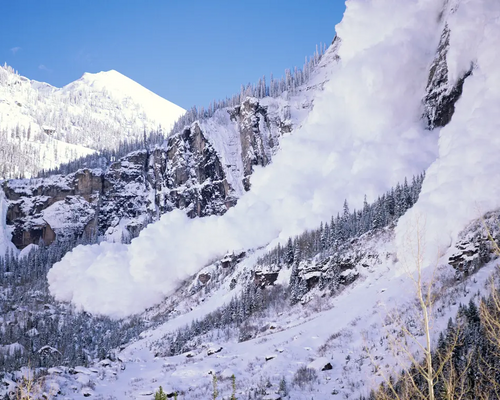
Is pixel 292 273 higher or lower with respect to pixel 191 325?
higher

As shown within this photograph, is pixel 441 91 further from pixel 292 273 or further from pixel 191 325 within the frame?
pixel 191 325

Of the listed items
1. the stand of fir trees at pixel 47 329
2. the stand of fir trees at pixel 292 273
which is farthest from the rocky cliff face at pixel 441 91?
the stand of fir trees at pixel 47 329

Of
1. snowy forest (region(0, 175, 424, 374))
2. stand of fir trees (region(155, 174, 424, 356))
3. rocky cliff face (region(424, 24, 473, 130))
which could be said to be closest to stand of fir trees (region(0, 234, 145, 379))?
snowy forest (region(0, 175, 424, 374))

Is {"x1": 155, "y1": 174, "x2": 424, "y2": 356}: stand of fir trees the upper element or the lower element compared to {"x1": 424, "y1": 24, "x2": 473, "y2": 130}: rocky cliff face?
lower

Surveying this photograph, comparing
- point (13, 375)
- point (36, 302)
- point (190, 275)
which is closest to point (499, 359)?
point (13, 375)

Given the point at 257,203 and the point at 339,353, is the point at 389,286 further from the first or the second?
the point at 257,203

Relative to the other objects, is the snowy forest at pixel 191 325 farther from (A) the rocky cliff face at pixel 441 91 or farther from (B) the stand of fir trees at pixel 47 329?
(A) the rocky cliff face at pixel 441 91

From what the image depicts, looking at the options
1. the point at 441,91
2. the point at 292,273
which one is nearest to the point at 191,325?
the point at 292,273

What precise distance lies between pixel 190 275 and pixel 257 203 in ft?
128

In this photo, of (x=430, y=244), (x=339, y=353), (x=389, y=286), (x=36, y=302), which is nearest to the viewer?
(x=339, y=353)

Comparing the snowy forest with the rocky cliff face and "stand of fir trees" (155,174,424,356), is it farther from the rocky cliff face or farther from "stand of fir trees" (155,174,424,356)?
the rocky cliff face

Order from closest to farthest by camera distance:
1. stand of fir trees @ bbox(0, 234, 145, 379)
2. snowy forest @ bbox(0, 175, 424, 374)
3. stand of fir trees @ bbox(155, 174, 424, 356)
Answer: stand of fir trees @ bbox(155, 174, 424, 356) < snowy forest @ bbox(0, 175, 424, 374) < stand of fir trees @ bbox(0, 234, 145, 379)

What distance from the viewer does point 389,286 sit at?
237ft

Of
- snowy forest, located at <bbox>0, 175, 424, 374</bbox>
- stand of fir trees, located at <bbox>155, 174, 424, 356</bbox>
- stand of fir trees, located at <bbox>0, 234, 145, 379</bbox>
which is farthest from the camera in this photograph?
stand of fir trees, located at <bbox>0, 234, 145, 379</bbox>
